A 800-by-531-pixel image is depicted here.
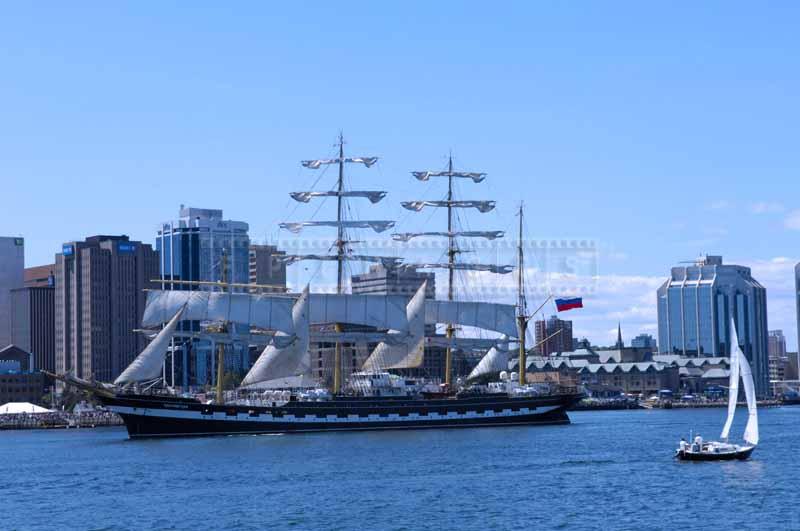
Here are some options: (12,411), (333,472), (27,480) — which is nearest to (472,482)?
(333,472)

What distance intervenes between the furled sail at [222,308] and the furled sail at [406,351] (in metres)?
10.1

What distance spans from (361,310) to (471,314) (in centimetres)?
1330

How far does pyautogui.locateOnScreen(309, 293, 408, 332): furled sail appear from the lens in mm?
126688

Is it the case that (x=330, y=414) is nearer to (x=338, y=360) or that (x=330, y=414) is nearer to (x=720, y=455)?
(x=338, y=360)

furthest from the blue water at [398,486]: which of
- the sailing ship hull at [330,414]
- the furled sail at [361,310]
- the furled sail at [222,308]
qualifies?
the furled sail at [361,310]

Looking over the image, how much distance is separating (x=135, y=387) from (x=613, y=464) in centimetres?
4750

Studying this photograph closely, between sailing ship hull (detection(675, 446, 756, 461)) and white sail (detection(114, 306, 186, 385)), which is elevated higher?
white sail (detection(114, 306, 186, 385))

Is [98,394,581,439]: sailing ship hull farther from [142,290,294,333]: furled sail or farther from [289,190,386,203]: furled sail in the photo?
[289,190,386,203]: furled sail

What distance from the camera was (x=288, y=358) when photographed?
387 feet

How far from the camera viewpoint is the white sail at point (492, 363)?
13488 cm

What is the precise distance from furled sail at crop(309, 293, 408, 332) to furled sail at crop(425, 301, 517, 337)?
25.3ft

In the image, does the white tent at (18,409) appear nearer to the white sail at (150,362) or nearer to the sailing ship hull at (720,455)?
the white sail at (150,362)

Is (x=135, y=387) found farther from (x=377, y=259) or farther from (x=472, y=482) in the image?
(x=472, y=482)

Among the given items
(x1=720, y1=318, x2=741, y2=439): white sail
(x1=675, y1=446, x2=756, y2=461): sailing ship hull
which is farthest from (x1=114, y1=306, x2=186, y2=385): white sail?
(x1=720, y1=318, x2=741, y2=439): white sail
